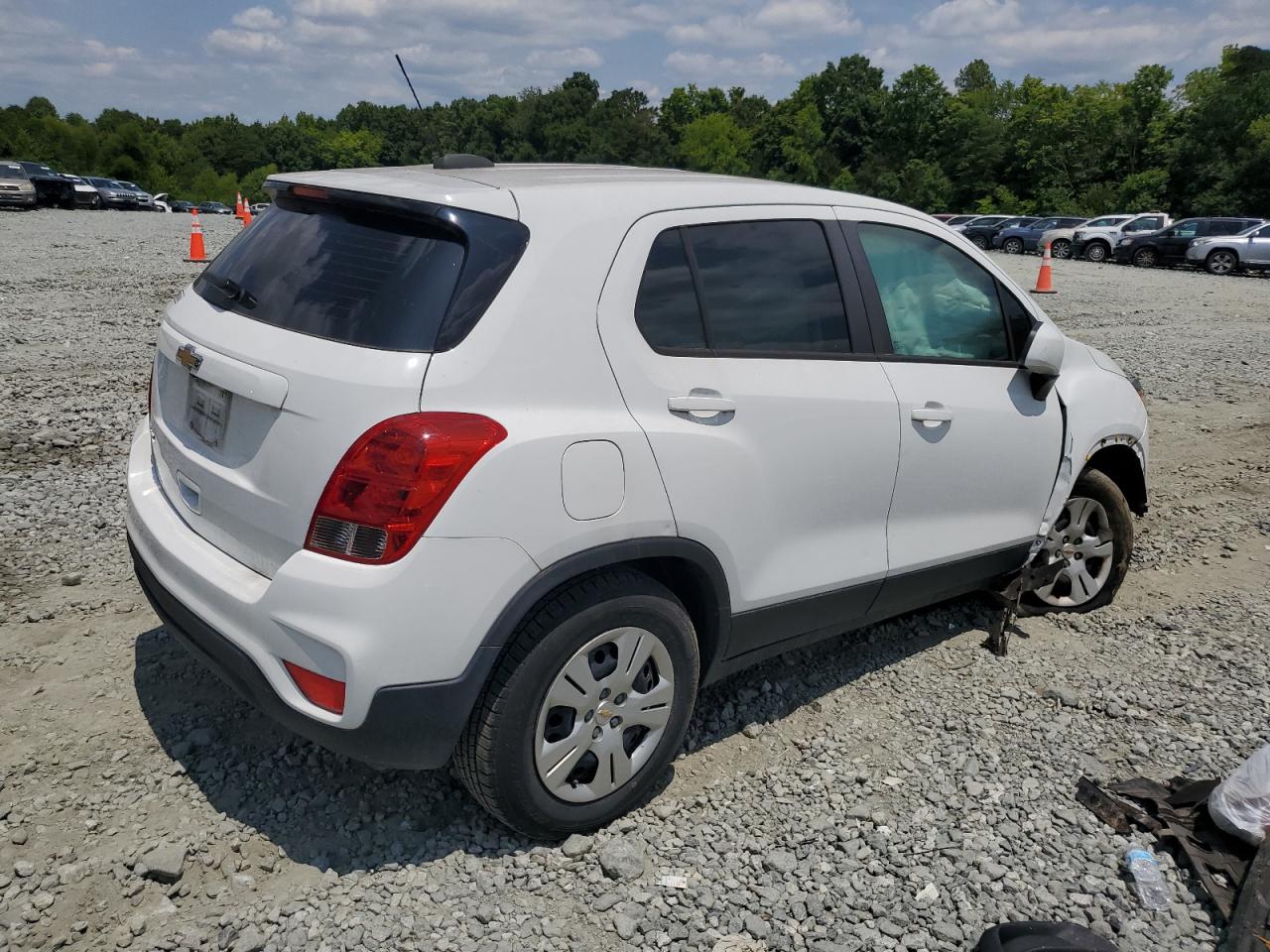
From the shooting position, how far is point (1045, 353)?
3816 mm

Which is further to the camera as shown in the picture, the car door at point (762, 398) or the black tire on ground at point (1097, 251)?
the black tire on ground at point (1097, 251)

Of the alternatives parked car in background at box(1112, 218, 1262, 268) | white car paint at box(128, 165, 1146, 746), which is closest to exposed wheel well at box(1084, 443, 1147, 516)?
white car paint at box(128, 165, 1146, 746)

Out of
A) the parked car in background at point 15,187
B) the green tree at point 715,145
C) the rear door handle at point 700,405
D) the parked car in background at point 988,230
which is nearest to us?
the rear door handle at point 700,405

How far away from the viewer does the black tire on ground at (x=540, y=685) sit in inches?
104

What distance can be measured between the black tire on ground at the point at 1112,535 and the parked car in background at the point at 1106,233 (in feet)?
96.3

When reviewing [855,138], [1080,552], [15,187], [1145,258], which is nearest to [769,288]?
[1080,552]

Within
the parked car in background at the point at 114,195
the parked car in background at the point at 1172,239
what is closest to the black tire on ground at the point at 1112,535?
the parked car in background at the point at 1172,239

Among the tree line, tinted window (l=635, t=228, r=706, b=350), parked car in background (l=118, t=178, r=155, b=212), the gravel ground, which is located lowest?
parked car in background (l=118, t=178, r=155, b=212)

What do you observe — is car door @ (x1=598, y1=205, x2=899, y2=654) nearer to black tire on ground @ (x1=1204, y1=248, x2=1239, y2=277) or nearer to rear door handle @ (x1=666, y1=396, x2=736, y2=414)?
rear door handle @ (x1=666, y1=396, x2=736, y2=414)

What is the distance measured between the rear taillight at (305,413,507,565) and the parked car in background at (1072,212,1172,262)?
106ft

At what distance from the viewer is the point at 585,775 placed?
9.70 feet

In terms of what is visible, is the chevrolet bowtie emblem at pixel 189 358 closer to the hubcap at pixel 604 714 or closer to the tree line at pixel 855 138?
the hubcap at pixel 604 714

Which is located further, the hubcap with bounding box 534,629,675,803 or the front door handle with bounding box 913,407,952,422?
the front door handle with bounding box 913,407,952,422

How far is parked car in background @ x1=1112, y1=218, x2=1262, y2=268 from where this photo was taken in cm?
2711
